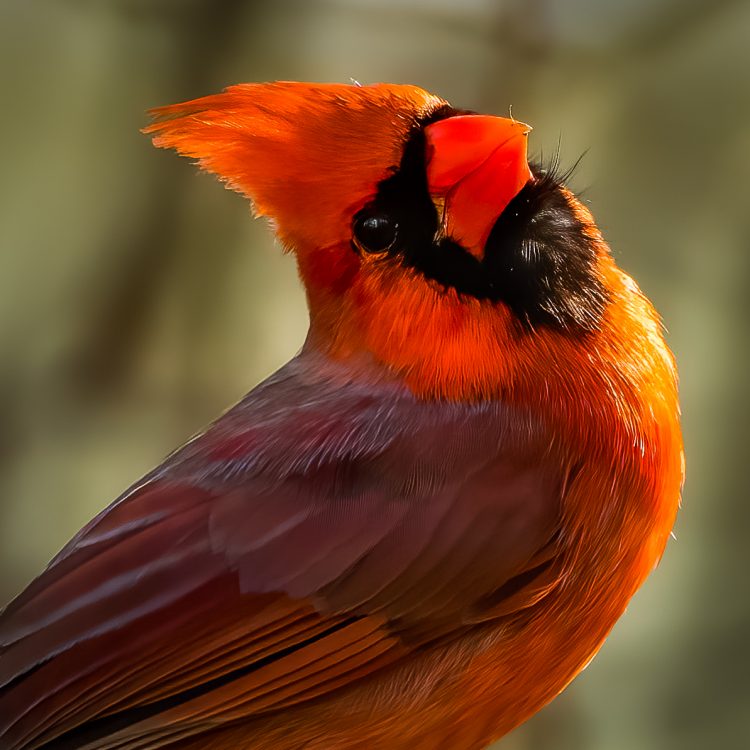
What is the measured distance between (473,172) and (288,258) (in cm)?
170

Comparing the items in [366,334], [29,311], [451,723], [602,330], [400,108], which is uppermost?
[29,311]

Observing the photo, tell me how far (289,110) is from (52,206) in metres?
2.04

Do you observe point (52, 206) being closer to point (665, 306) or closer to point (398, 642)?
point (665, 306)

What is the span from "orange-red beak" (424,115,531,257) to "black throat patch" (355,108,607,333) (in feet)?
0.04

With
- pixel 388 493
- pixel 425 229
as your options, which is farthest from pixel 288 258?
pixel 388 493

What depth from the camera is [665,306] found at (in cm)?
295

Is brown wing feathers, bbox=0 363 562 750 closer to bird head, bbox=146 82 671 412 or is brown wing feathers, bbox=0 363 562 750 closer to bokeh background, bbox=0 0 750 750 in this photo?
bird head, bbox=146 82 671 412

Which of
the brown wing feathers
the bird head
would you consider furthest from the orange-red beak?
the brown wing feathers

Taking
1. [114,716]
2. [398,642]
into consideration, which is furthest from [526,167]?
[114,716]

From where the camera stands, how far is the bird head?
1207 mm

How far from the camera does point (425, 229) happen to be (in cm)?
125

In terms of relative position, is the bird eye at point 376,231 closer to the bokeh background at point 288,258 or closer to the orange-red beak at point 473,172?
the orange-red beak at point 473,172

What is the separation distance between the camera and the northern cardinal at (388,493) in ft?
3.67

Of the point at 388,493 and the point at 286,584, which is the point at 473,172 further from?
the point at 286,584
